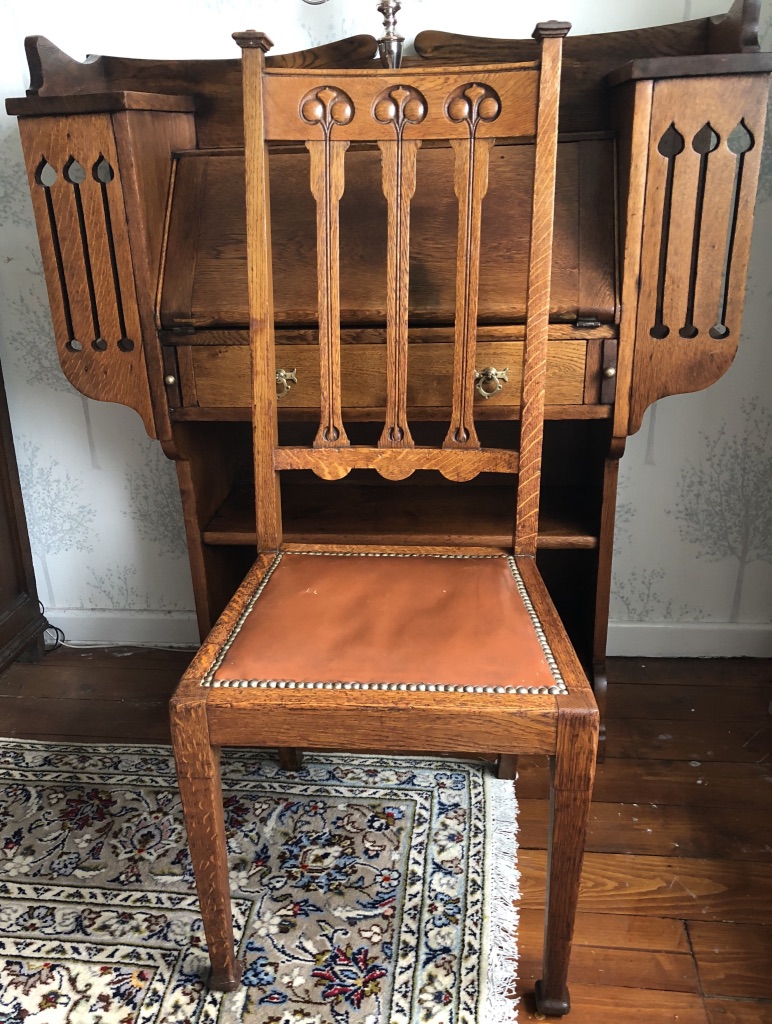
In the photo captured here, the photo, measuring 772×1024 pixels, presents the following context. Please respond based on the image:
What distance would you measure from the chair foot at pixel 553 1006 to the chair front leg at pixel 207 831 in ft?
1.35

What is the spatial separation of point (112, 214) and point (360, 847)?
1098 mm

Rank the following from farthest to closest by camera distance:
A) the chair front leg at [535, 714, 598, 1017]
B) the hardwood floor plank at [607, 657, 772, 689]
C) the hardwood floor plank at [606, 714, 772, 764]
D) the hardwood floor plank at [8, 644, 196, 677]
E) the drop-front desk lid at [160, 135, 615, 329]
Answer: the hardwood floor plank at [8, 644, 196, 677], the hardwood floor plank at [607, 657, 772, 689], the hardwood floor plank at [606, 714, 772, 764], the drop-front desk lid at [160, 135, 615, 329], the chair front leg at [535, 714, 598, 1017]

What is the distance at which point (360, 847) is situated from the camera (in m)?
1.34

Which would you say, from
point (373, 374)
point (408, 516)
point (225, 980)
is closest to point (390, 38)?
point (373, 374)

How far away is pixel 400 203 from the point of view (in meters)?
1.11

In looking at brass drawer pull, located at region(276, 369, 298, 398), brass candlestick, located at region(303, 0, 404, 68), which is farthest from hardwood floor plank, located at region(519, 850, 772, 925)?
brass candlestick, located at region(303, 0, 404, 68)

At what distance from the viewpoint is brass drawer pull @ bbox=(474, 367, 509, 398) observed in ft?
4.25

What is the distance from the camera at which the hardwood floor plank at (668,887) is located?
1.22 meters

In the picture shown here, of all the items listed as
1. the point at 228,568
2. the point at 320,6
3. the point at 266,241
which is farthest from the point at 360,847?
the point at 320,6

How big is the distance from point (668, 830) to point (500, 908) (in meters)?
0.35

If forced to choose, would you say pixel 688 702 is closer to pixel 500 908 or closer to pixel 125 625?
pixel 500 908

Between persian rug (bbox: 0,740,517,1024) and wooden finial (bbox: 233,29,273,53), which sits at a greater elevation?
wooden finial (bbox: 233,29,273,53)

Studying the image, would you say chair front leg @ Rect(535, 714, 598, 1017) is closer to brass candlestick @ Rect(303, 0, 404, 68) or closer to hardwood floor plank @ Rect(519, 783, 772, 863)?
hardwood floor plank @ Rect(519, 783, 772, 863)

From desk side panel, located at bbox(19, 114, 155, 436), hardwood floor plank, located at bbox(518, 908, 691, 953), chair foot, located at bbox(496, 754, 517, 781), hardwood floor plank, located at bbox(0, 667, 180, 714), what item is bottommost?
hardwood floor plank, located at bbox(518, 908, 691, 953)
